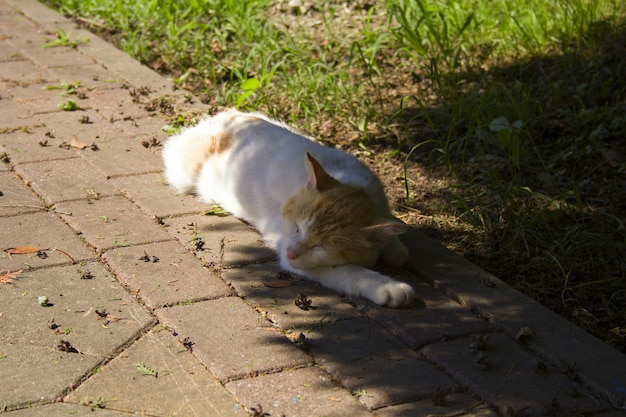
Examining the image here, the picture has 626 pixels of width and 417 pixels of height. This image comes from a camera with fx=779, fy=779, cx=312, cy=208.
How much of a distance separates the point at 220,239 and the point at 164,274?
1.71 feet

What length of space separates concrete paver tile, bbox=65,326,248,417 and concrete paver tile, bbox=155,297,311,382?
8 cm

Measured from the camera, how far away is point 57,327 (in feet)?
10.9

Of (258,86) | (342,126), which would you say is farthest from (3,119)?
(342,126)

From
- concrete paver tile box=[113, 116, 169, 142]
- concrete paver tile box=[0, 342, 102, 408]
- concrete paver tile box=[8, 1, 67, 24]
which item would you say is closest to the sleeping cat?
concrete paver tile box=[113, 116, 169, 142]

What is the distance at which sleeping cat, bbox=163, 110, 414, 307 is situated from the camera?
3.71 meters

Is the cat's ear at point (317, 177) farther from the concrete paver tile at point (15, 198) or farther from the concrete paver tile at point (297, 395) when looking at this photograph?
the concrete paver tile at point (15, 198)

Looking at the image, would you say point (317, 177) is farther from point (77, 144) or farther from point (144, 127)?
point (144, 127)

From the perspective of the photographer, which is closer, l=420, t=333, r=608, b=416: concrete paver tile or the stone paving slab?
l=420, t=333, r=608, b=416: concrete paver tile

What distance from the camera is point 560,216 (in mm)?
4426

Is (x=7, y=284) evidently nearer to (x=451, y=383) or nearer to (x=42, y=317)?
(x=42, y=317)

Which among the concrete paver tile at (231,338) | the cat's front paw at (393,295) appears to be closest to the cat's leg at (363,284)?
the cat's front paw at (393,295)

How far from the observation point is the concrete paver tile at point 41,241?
388cm

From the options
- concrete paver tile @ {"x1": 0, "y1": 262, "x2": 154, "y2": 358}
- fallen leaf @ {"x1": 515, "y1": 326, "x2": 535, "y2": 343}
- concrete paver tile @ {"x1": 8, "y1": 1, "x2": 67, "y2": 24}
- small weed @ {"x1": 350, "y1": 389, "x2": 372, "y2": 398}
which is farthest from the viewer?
concrete paver tile @ {"x1": 8, "y1": 1, "x2": 67, "y2": 24}

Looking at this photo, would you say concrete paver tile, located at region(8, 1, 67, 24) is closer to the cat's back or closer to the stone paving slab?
the cat's back
